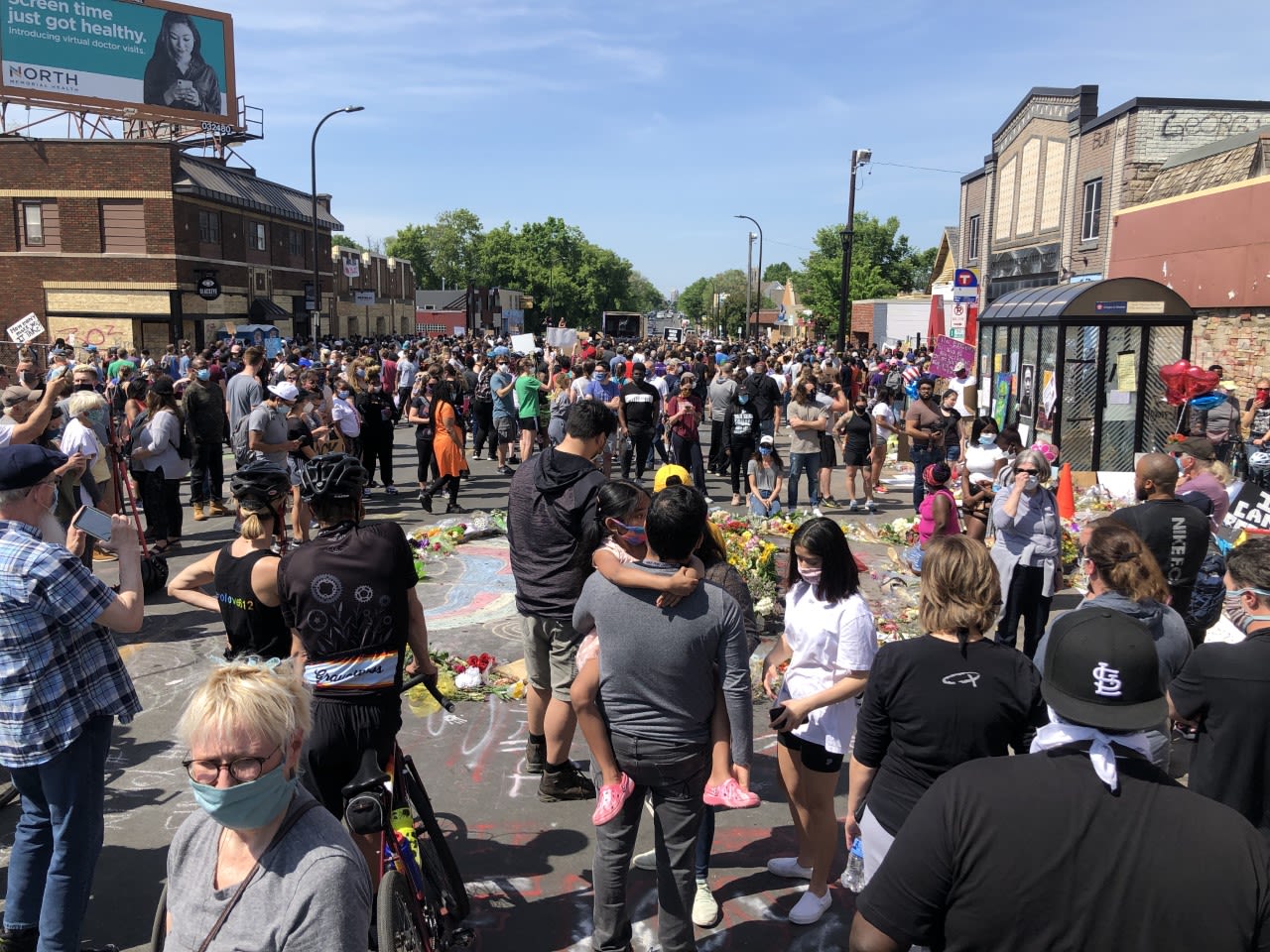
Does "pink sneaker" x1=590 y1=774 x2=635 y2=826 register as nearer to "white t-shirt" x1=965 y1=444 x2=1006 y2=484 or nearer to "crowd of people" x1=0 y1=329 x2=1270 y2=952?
"crowd of people" x1=0 y1=329 x2=1270 y2=952

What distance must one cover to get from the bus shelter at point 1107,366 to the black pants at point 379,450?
30.6 ft

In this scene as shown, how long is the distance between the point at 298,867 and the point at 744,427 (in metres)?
10.4

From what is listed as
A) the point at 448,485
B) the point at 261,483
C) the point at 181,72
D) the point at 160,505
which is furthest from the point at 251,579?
the point at 181,72

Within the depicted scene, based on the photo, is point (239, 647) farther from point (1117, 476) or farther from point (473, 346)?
point (473, 346)

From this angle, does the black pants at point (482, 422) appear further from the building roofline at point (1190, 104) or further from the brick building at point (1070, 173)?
the building roofline at point (1190, 104)

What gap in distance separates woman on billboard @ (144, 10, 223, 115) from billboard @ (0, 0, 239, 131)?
4cm

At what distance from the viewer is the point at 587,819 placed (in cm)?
485

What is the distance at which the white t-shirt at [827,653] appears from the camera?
3.76 meters

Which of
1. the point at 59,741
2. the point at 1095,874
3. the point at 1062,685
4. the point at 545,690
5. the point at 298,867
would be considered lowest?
the point at 545,690

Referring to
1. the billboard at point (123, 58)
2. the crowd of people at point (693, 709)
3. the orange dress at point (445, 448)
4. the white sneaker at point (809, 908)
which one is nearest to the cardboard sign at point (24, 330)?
the orange dress at point (445, 448)

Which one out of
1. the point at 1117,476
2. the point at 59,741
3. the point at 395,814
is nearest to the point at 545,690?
the point at 395,814

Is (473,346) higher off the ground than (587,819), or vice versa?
(473,346)

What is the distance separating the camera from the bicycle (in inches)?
119

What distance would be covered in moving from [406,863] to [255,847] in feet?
4.01
